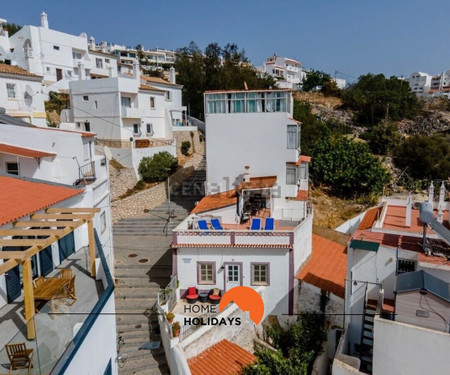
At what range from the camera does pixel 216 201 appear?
70.5 feet

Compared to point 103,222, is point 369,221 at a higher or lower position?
lower

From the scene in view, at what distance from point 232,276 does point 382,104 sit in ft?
173

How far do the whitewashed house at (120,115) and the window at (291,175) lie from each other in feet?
49.6

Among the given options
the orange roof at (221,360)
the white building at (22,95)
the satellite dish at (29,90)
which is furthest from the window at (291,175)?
the satellite dish at (29,90)

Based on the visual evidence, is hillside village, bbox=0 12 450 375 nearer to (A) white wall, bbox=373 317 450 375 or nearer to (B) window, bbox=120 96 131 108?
(A) white wall, bbox=373 317 450 375

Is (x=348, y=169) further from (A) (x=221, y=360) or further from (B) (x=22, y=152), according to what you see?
(B) (x=22, y=152)

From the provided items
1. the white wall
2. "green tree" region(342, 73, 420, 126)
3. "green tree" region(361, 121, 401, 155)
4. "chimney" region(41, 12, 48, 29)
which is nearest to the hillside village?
the white wall

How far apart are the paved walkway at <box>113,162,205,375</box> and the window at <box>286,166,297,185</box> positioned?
369 inches

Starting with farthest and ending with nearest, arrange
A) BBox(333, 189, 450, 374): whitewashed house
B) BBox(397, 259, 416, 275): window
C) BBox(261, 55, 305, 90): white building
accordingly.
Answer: BBox(261, 55, 305, 90): white building, BBox(397, 259, 416, 275): window, BBox(333, 189, 450, 374): whitewashed house

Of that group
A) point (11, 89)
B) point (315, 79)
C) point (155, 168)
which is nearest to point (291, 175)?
point (155, 168)

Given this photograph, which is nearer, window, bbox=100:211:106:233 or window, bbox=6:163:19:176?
window, bbox=6:163:19:176

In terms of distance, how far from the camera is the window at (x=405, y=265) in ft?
37.7

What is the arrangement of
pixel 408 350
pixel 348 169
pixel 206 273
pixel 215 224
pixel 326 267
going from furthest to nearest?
pixel 348 169 → pixel 326 267 → pixel 215 224 → pixel 206 273 → pixel 408 350

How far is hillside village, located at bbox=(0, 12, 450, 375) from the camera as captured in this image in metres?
8.19
